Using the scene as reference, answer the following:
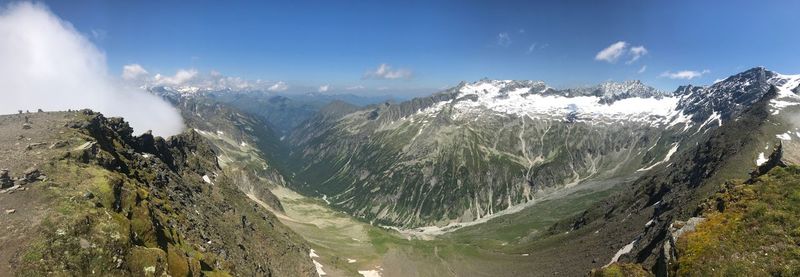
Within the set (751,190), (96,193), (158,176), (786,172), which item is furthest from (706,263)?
(158,176)

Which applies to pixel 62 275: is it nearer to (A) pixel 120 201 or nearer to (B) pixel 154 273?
(B) pixel 154 273

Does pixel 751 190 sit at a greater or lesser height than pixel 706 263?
greater

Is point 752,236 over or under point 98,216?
over

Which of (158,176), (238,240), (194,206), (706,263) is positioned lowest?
(238,240)

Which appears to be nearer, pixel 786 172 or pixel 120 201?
pixel 786 172

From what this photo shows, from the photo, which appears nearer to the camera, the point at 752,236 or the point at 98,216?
the point at 752,236

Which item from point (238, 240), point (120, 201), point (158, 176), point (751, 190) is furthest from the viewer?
point (238, 240)

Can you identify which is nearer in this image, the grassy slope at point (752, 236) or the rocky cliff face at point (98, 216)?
the grassy slope at point (752, 236)

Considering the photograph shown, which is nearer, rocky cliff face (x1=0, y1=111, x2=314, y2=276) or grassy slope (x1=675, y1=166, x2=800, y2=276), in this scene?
grassy slope (x1=675, y1=166, x2=800, y2=276)
